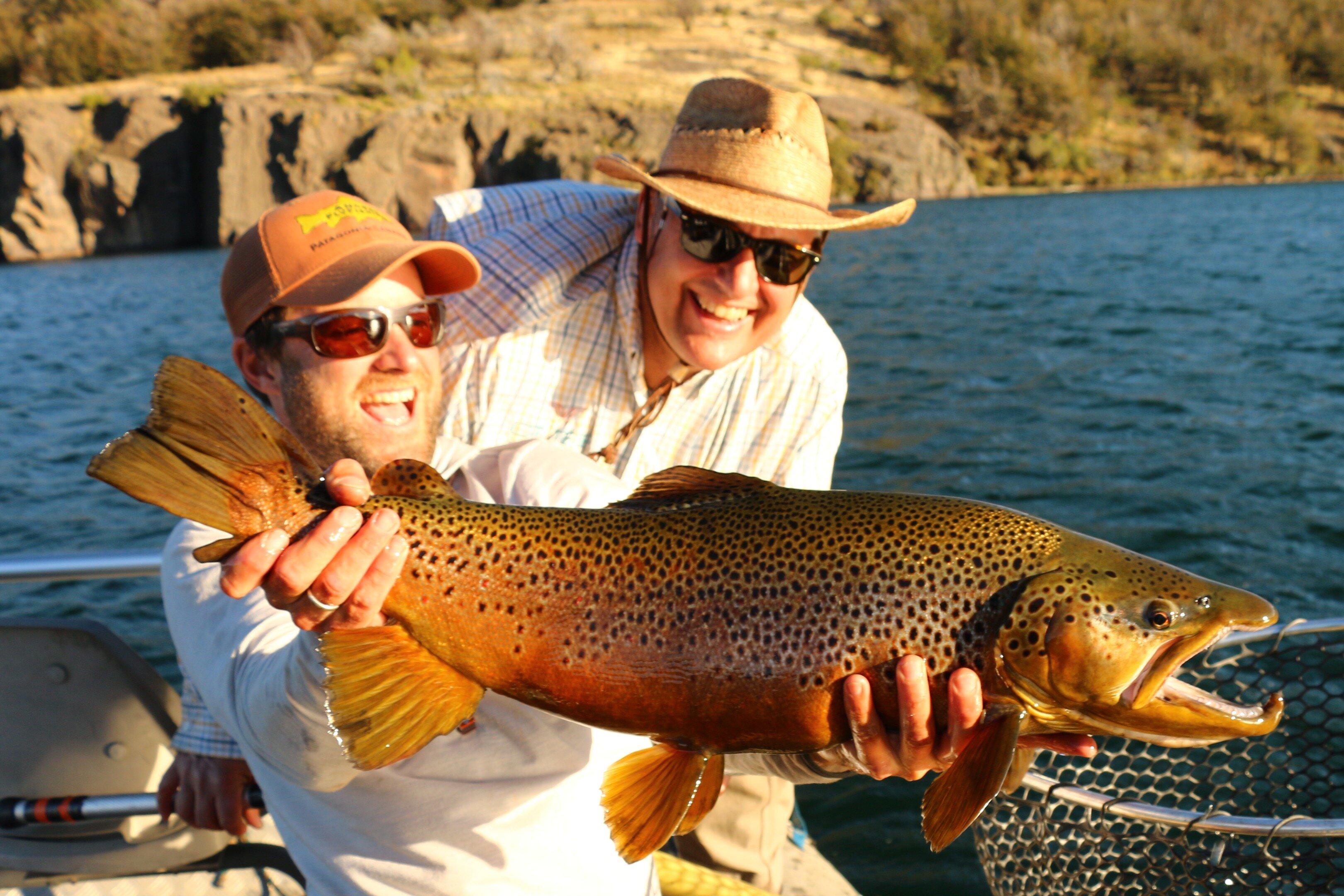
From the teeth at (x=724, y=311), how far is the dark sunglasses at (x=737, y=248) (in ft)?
0.46

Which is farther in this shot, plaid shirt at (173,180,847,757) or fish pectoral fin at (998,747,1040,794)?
plaid shirt at (173,180,847,757)

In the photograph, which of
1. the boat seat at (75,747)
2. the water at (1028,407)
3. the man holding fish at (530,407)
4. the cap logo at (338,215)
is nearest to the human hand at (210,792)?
the man holding fish at (530,407)

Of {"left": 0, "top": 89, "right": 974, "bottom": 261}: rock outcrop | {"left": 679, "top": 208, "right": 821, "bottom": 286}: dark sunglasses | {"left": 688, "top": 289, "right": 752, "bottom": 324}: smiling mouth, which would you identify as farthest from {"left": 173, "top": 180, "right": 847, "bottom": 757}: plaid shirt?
{"left": 0, "top": 89, "right": 974, "bottom": 261}: rock outcrop

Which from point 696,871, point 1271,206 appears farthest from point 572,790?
point 1271,206

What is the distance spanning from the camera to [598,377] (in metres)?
3.91

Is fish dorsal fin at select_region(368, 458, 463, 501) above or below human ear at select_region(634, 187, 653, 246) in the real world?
below

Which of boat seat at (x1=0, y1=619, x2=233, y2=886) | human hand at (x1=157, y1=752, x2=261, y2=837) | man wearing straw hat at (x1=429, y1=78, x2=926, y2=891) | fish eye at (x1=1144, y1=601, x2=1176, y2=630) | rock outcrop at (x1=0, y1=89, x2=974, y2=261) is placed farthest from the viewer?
rock outcrop at (x1=0, y1=89, x2=974, y2=261)

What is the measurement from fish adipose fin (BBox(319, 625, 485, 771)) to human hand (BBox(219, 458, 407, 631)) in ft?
0.15

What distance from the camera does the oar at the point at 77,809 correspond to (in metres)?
3.07

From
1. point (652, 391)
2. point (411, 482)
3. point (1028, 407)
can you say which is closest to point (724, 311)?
point (652, 391)

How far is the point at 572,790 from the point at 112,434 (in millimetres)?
13315

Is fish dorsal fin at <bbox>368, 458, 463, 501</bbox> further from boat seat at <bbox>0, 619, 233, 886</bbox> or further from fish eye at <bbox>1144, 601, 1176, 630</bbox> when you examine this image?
boat seat at <bbox>0, 619, 233, 886</bbox>

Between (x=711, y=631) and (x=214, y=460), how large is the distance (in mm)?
1007

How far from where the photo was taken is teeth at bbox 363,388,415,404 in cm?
268
